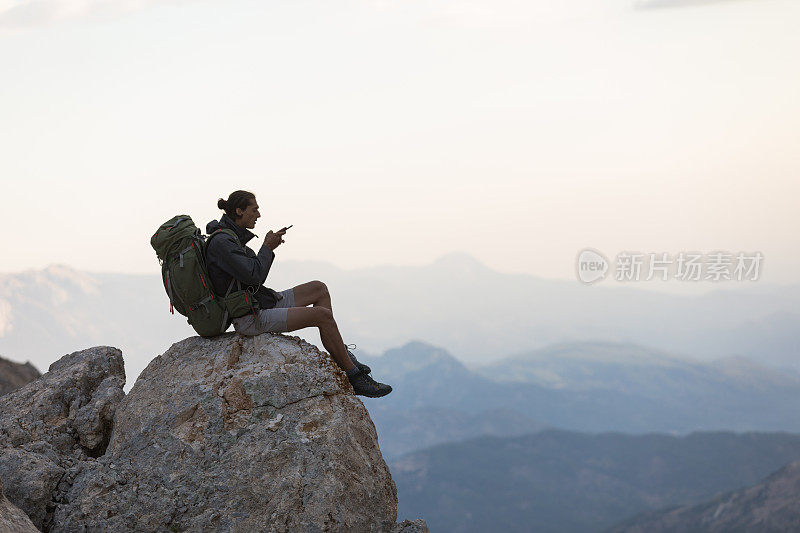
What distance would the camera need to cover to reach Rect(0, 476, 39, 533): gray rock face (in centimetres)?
990

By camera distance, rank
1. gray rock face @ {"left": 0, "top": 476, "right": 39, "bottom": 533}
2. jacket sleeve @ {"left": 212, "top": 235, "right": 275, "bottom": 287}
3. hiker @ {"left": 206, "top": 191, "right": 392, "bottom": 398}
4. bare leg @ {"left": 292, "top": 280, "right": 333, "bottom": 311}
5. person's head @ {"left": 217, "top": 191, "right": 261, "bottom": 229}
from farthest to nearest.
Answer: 1. bare leg @ {"left": 292, "top": 280, "right": 333, "bottom": 311}
2. person's head @ {"left": 217, "top": 191, "right": 261, "bottom": 229}
3. hiker @ {"left": 206, "top": 191, "right": 392, "bottom": 398}
4. jacket sleeve @ {"left": 212, "top": 235, "right": 275, "bottom": 287}
5. gray rock face @ {"left": 0, "top": 476, "right": 39, "bottom": 533}

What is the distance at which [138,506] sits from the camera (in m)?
11.5

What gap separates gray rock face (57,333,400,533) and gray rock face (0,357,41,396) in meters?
26.1

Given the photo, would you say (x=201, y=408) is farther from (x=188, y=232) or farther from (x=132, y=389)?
(x=188, y=232)

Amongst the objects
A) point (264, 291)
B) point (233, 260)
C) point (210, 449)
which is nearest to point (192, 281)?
point (233, 260)

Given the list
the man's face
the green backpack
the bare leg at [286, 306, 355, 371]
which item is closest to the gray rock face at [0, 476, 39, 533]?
the green backpack

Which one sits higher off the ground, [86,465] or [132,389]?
[132,389]

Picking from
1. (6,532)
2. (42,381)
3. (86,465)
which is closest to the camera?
(6,532)

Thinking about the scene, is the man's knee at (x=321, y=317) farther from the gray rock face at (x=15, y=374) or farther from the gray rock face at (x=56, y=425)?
the gray rock face at (x=15, y=374)

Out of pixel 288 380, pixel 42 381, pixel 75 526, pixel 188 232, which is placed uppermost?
pixel 188 232

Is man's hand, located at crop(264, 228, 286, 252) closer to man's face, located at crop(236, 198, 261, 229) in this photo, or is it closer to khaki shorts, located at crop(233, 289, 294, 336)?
man's face, located at crop(236, 198, 261, 229)

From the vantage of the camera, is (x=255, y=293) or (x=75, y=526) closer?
(x=75, y=526)

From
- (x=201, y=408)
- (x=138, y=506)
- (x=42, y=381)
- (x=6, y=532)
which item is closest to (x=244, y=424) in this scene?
(x=201, y=408)

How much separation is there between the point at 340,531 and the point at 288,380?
2.58m
